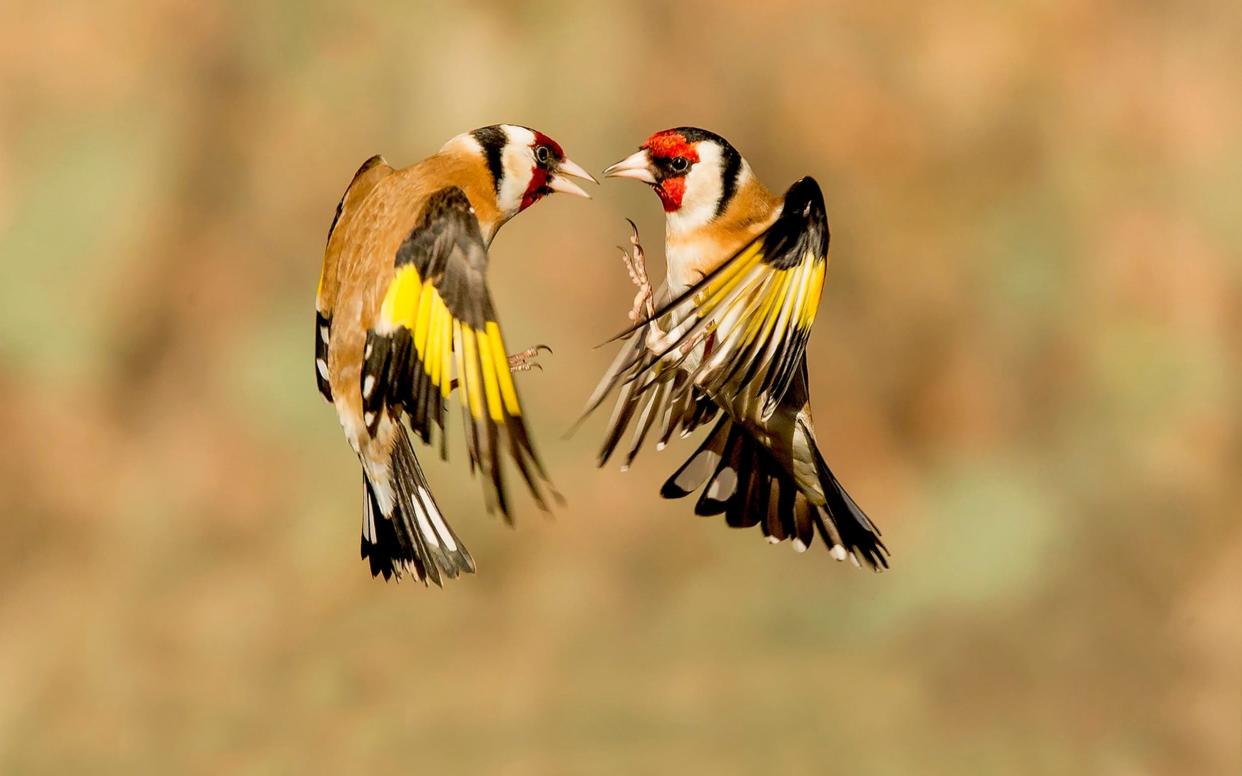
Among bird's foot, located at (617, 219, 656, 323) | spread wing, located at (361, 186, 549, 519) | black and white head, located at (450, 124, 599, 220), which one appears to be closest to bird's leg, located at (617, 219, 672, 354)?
bird's foot, located at (617, 219, 656, 323)

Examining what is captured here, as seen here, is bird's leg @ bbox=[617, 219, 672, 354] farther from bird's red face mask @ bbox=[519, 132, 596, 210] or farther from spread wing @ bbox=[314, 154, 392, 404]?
spread wing @ bbox=[314, 154, 392, 404]

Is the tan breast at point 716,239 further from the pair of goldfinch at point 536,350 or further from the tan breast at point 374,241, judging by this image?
the tan breast at point 374,241

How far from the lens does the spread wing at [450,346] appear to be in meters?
1.32

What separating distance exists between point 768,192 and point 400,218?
38cm

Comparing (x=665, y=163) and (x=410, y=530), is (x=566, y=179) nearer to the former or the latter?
(x=665, y=163)

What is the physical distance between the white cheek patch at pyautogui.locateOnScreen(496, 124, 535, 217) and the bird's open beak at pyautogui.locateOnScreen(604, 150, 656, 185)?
8cm

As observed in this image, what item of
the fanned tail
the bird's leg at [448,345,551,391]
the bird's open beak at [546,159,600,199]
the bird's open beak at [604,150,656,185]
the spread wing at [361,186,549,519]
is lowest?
the fanned tail

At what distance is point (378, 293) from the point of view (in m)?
1.41

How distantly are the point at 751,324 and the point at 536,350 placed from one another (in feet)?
0.82

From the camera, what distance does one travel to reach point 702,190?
1.49m

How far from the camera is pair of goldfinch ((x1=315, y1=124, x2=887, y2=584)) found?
1.34 m

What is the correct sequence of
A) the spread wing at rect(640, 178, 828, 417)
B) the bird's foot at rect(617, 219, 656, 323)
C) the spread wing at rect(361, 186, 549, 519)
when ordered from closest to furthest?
the spread wing at rect(361, 186, 549, 519)
the spread wing at rect(640, 178, 828, 417)
the bird's foot at rect(617, 219, 656, 323)

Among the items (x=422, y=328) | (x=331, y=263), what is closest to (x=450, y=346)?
(x=422, y=328)

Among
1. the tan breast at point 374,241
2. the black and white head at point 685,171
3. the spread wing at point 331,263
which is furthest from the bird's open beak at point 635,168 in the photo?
the spread wing at point 331,263
